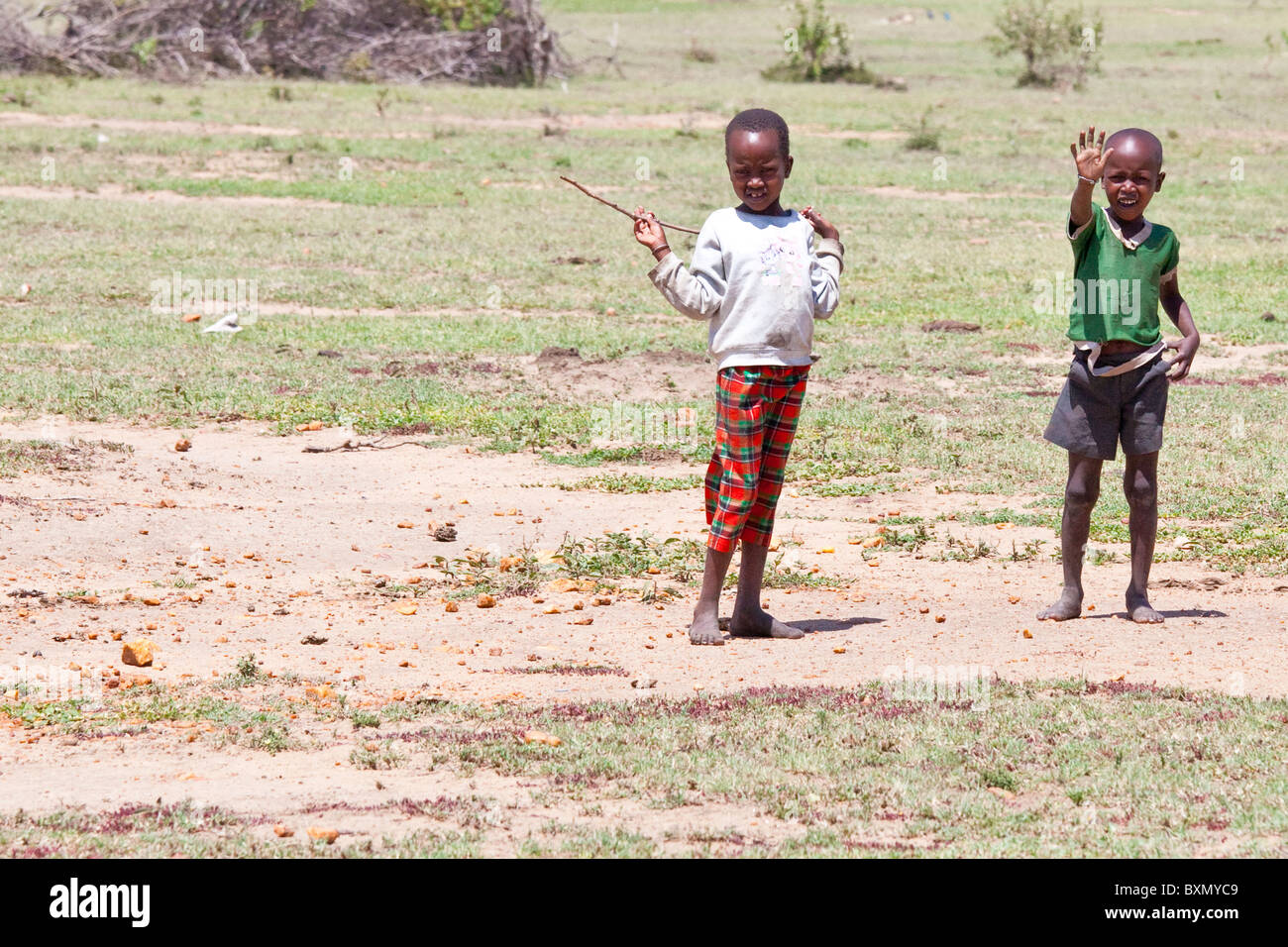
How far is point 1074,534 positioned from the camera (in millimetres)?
6828

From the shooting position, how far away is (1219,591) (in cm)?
739

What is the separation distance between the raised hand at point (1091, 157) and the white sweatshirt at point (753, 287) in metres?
0.99

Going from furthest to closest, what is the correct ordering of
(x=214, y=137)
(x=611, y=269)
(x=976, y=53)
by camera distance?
(x=976, y=53) → (x=214, y=137) → (x=611, y=269)

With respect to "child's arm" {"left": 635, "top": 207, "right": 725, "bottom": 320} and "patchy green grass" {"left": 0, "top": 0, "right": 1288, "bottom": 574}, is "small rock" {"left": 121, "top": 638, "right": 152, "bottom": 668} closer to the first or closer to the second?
"child's arm" {"left": 635, "top": 207, "right": 725, "bottom": 320}

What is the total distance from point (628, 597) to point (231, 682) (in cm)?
192

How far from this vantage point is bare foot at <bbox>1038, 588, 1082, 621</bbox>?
6805 mm

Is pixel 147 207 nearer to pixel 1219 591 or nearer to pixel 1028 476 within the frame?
pixel 1028 476

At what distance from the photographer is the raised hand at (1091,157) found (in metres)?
6.24

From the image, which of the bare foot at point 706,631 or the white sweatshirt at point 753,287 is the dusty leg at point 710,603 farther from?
the white sweatshirt at point 753,287

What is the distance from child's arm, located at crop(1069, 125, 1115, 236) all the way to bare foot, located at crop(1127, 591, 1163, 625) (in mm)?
1477

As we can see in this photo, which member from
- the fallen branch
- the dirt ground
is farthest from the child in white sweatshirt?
the fallen branch

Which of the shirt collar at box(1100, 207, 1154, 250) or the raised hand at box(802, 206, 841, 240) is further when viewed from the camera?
the shirt collar at box(1100, 207, 1154, 250)

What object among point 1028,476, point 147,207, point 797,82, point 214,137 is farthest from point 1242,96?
point 1028,476

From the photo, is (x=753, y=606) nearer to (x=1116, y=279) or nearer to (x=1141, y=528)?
(x=1141, y=528)
